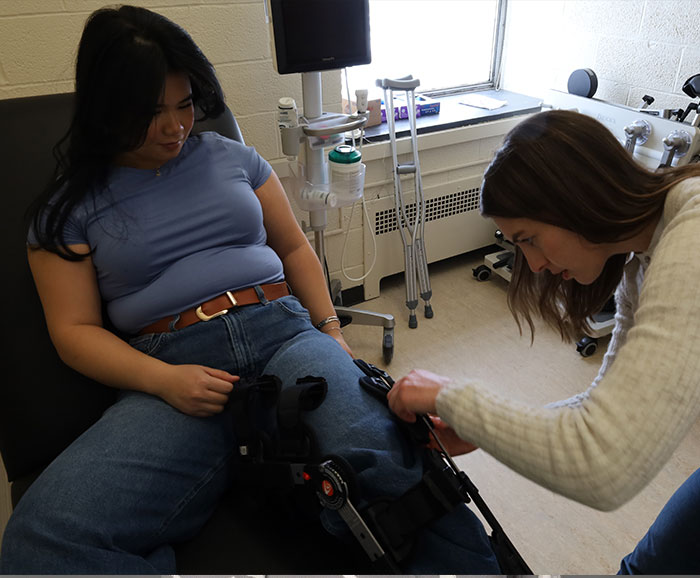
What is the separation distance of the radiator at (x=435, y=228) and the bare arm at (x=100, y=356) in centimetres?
138

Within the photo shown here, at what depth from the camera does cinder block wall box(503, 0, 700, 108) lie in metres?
2.10

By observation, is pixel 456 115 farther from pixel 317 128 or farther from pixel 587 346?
pixel 587 346

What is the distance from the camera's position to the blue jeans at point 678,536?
99 centimetres

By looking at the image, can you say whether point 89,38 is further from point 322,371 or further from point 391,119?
point 391,119

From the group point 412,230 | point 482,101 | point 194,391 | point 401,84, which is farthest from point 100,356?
point 482,101

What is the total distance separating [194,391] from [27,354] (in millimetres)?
351

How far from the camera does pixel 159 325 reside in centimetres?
118

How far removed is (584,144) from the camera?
2.72 ft

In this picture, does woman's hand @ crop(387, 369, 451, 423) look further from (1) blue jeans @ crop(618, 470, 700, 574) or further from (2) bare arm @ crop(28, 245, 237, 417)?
(1) blue jeans @ crop(618, 470, 700, 574)

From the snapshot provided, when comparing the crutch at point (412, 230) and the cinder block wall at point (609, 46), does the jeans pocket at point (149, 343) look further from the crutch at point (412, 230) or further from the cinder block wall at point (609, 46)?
the cinder block wall at point (609, 46)

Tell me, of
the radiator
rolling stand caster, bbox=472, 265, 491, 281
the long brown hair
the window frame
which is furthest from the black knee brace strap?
the window frame

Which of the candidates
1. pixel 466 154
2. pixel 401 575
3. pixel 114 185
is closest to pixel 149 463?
pixel 401 575

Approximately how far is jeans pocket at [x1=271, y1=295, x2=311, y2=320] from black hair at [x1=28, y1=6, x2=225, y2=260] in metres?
0.40

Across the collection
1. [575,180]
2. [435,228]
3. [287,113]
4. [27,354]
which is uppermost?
[575,180]
